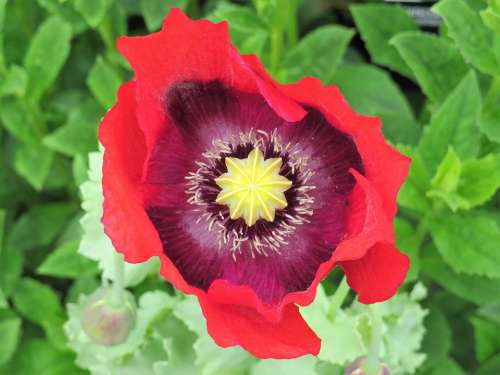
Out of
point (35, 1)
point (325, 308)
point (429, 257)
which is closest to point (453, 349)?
point (429, 257)

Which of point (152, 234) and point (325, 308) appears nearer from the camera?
point (152, 234)

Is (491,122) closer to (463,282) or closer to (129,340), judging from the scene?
(463,282)

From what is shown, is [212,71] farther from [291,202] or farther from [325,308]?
[325,308]

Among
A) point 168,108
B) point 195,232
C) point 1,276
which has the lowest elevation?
point 1,276

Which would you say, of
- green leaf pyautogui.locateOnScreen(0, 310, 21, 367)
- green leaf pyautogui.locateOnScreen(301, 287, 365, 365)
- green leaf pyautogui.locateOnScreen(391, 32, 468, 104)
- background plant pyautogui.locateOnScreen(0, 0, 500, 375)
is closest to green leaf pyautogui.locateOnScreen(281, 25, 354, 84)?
background plant pyautogui.locateOnScreen(0, 0, 500, 375)

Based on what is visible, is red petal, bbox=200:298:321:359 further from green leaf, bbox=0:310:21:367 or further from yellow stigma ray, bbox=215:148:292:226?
green leaf, bbox=0:310:21:367
